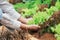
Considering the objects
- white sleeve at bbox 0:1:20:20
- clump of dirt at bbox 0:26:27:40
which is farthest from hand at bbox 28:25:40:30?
clump of dirt at bbox 0:26:27:40

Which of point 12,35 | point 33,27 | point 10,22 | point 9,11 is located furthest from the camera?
point 9,11

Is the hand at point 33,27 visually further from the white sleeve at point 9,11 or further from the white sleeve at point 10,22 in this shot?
the white sleeve at point 9,11

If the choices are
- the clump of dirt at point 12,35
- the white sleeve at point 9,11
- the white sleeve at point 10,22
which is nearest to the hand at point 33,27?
the white sleeve at point 10,22

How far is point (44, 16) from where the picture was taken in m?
2.36

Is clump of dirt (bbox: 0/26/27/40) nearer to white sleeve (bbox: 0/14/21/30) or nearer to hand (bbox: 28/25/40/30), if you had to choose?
hand (bbox: 28/25/40/30)

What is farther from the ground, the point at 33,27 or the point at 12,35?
the point at 12,35

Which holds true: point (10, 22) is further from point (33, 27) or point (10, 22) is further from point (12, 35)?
point (12, 35)

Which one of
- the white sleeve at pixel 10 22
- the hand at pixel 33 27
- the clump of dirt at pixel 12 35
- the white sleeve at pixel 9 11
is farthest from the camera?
the white sleeve at pixel 9 11

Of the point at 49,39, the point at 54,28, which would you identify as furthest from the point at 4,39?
the point at 54,28

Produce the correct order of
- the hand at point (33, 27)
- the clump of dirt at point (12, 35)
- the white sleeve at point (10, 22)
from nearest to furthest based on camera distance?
the clump of dirt at point (12, 35) < the hand at point (33, 27) < the white sleeve at point (10, 22)

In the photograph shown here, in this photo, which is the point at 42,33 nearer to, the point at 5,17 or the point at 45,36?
the point at 45,36

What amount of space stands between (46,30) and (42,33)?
4 cm

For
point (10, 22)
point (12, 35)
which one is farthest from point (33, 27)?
point (12, 35)

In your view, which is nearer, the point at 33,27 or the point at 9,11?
the point at 33,27
